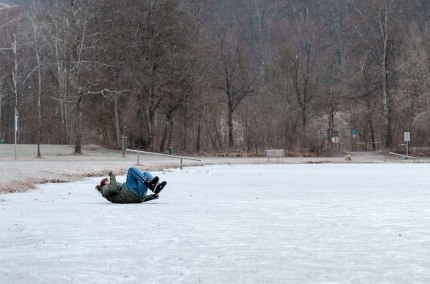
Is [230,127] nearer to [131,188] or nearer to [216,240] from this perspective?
[131,188]

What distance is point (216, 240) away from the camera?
28.8ft

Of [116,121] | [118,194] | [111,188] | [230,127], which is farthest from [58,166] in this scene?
[230,127]

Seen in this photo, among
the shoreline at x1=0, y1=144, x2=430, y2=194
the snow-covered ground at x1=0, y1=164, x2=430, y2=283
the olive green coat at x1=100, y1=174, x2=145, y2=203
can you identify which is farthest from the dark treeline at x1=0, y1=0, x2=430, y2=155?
the snow-covered ground at x1=0, y1=164, x2=430, y2=283

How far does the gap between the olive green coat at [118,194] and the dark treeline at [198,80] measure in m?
29.1

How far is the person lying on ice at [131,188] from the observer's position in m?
14.0

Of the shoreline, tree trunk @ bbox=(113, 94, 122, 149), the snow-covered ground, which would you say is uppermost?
tree trunk @ bbox=(113, 94, 122, 149)

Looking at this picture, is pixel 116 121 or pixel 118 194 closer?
pixel 118 194

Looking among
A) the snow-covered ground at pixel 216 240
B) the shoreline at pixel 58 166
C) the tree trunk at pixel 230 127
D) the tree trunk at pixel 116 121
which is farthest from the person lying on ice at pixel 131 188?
the tree trunk at pixel 230 127

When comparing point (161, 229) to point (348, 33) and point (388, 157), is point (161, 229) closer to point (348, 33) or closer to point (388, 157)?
point (388, 157)

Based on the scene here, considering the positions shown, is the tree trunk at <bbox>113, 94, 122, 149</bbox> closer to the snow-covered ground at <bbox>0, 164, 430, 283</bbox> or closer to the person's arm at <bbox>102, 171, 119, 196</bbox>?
the snow-covered ground at <bbox>0, 164, 430, 283</bbox>

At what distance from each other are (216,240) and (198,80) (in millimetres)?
44401

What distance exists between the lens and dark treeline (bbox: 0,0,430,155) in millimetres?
48594

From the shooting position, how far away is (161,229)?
9883 millimetres

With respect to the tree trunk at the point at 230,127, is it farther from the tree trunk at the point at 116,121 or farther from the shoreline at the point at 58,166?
the tree trunk at the point at 116,121
